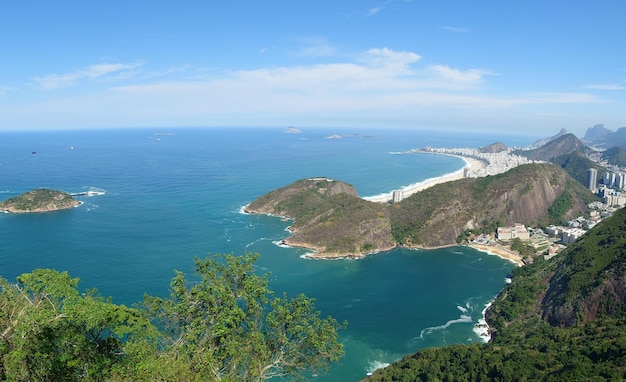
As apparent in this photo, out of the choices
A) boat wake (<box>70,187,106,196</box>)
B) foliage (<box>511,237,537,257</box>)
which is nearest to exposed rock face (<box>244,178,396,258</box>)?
foliage (<box>511,237,537,257</box>)

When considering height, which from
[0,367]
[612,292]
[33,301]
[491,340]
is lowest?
[491,340]

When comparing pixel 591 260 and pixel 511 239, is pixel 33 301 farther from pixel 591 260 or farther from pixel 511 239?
pixel 511 239

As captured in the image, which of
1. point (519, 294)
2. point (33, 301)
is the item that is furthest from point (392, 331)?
point (33, 301)

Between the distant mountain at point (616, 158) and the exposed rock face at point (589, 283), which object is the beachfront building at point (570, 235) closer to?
the exposed rock face at point (589, 283)

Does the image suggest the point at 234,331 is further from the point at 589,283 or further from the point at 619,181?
the point at 619,181

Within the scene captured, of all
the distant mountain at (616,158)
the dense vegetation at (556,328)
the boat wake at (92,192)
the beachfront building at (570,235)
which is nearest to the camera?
the dense vegetation at (556,328)

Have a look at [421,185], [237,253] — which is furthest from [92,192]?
[421,185]

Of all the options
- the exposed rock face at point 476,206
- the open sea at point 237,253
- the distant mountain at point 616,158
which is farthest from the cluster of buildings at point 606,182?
the open sea at point 237,253

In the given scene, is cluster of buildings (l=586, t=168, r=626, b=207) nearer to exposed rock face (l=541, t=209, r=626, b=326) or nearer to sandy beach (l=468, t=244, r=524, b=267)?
sandy beach (l=468, t=244, r=524, b=267)
